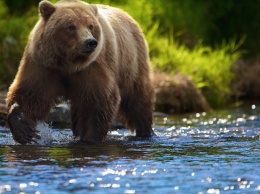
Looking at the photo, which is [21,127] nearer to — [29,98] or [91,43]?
[29,98]

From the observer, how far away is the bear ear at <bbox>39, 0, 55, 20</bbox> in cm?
918

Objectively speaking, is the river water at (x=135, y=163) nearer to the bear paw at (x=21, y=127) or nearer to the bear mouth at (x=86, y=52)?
the bear paw at (x=21, y=127)

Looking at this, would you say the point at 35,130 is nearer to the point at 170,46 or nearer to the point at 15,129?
the point at 15,129

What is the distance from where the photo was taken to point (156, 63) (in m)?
15.0

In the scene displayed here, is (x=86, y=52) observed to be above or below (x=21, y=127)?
above

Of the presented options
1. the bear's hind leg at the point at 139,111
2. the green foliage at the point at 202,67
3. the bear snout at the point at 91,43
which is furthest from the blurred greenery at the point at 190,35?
the bear snout at the point at 91,43

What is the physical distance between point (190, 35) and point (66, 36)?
8.53 meters

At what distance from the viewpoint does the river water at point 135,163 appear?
22.7 ft

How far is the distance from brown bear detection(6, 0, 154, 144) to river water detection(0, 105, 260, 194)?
0.83 feet

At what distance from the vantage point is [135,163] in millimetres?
8031

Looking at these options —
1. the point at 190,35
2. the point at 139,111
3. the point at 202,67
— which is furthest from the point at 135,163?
the point at 190,35

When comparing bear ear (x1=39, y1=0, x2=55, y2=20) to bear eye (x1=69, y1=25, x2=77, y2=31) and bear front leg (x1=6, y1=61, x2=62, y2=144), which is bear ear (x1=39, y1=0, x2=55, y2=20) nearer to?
bear eye (x1=69, y1=25, x2=77, y2=31)

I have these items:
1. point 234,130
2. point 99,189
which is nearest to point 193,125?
point 234,130

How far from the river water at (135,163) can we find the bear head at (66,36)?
2.78 ft
